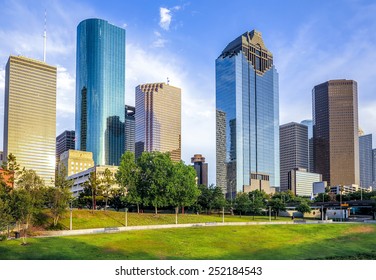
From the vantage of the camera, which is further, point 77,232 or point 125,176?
point 125,176

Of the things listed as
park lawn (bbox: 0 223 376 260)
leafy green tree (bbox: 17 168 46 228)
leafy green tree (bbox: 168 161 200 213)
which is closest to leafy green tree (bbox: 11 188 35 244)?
park lawn (bbox: 0 223 376 260)

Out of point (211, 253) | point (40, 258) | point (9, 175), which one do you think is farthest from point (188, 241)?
point (9, 175)

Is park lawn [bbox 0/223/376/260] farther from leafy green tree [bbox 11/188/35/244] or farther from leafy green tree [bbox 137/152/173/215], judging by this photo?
leafy green tree [bbox 137/152/173/215]

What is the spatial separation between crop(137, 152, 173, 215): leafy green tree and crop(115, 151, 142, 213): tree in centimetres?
168

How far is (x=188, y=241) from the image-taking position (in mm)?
68125

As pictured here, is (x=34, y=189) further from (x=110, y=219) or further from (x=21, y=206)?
(x=110, y=219)

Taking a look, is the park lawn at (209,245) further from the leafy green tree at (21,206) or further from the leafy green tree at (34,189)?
the leafy green tree at (34,189)

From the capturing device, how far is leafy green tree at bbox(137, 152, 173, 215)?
4063 inches

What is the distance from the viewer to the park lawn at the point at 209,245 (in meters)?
54.8

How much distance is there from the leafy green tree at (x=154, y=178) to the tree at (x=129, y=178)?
1.68m

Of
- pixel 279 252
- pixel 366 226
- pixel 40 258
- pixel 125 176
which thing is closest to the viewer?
pixel 40 258

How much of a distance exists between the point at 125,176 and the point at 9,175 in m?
26.6

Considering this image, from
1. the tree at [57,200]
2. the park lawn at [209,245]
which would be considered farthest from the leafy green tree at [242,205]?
the tree at [57,200]
